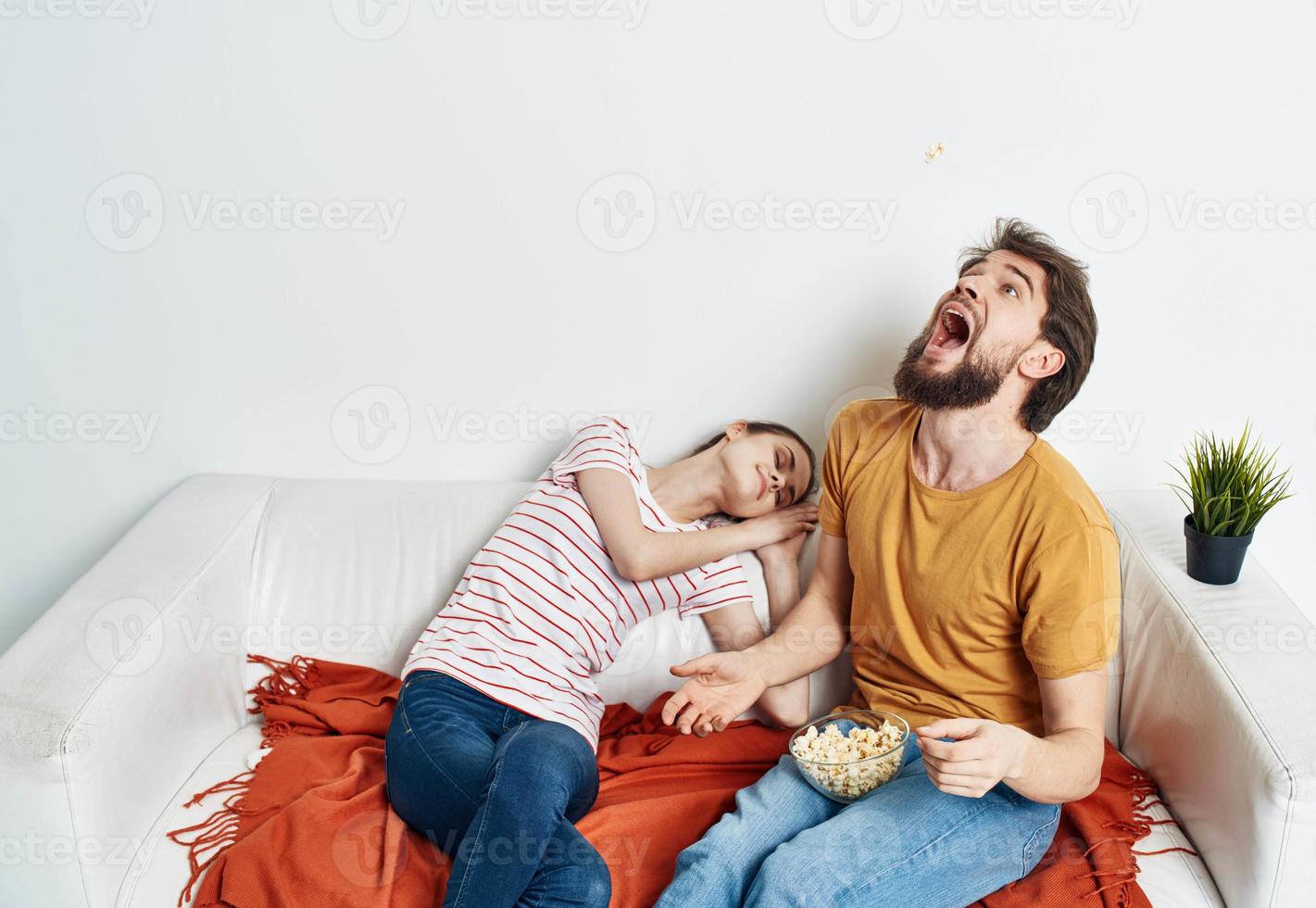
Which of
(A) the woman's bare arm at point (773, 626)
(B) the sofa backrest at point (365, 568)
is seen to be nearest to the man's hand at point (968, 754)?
(A) the woman's bare arm at point (773, 626)

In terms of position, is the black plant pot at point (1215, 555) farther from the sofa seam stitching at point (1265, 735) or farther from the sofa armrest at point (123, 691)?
the sofa armrest at point (123, 691)

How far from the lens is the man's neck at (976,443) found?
1.72 meters

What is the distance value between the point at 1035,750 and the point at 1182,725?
1.43 ft

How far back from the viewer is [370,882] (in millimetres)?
1590

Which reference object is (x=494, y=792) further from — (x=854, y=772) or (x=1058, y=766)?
(x=1058, y=766)

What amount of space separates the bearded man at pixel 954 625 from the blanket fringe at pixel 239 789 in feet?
2.27

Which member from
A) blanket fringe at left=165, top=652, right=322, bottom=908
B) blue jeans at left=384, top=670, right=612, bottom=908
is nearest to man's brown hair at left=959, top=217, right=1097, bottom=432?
blue jeans at left=384, top=670, right=612, bottom=908

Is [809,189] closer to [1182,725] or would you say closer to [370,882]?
[1182,725]

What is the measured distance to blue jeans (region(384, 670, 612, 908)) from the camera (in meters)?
1.51

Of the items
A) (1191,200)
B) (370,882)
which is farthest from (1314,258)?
(370,882)

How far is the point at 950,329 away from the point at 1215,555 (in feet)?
1.95

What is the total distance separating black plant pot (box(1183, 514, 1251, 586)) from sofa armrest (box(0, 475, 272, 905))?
66.9 inches

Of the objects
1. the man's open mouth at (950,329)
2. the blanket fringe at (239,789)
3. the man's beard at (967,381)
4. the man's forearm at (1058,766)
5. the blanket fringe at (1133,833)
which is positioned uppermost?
the man's open mouth at (950,329)

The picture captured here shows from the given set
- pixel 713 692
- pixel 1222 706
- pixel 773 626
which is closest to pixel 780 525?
pixel 773 626
